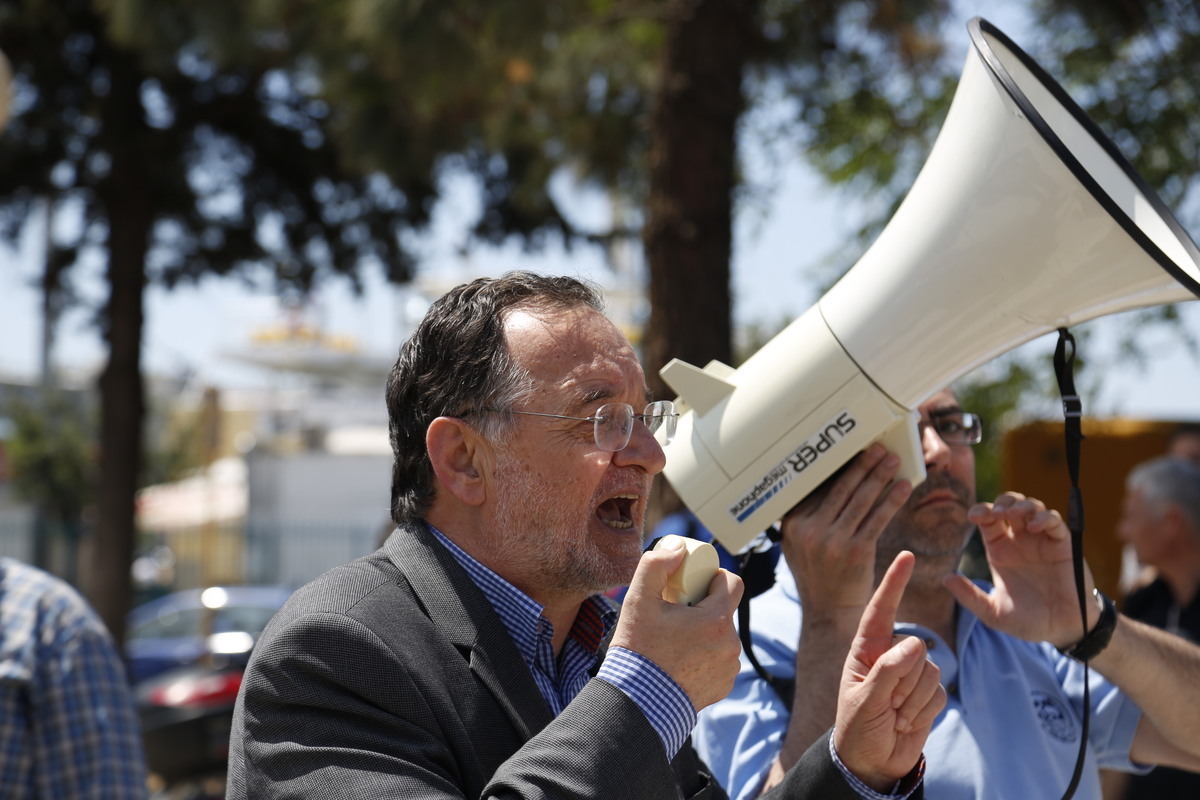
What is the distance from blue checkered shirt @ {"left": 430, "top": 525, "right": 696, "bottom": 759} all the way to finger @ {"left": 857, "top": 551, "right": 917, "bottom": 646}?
330 millimetres

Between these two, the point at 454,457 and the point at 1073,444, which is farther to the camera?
the point at 1073,444

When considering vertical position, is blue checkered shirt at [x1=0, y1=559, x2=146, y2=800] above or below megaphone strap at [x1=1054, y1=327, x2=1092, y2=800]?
above

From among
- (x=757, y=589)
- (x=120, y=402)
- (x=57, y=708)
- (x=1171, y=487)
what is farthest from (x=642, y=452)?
(x=120, y=402)

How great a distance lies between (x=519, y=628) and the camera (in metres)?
1.75

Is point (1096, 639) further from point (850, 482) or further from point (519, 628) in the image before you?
point (519, 628)

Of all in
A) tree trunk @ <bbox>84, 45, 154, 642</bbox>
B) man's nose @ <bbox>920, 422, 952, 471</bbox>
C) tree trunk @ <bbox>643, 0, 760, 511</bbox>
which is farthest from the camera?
tree trunk @ <bbox>84, 45, 154, 642</bbox>

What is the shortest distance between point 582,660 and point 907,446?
681 mm

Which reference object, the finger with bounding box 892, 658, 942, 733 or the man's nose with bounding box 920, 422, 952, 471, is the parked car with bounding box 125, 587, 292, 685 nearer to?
the man's nose with bounding box 920, 422, 952, 471

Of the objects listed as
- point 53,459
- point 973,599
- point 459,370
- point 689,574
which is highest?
point 53,459

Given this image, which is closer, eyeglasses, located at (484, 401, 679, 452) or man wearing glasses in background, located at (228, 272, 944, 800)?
man wearing glasses in background, located at (228, 272, 944, 800)

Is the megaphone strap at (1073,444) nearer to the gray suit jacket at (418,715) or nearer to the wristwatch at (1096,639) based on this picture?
the wristwatch at (1096,639)

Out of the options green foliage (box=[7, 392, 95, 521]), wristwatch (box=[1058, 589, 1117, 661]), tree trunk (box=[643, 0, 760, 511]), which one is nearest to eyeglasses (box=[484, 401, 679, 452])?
wristwatch (box=[1058, 589, 1117, 661])

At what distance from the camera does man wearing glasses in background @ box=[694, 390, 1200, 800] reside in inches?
81.8

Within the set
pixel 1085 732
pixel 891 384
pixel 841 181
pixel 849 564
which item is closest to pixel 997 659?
pixel 1085 732
